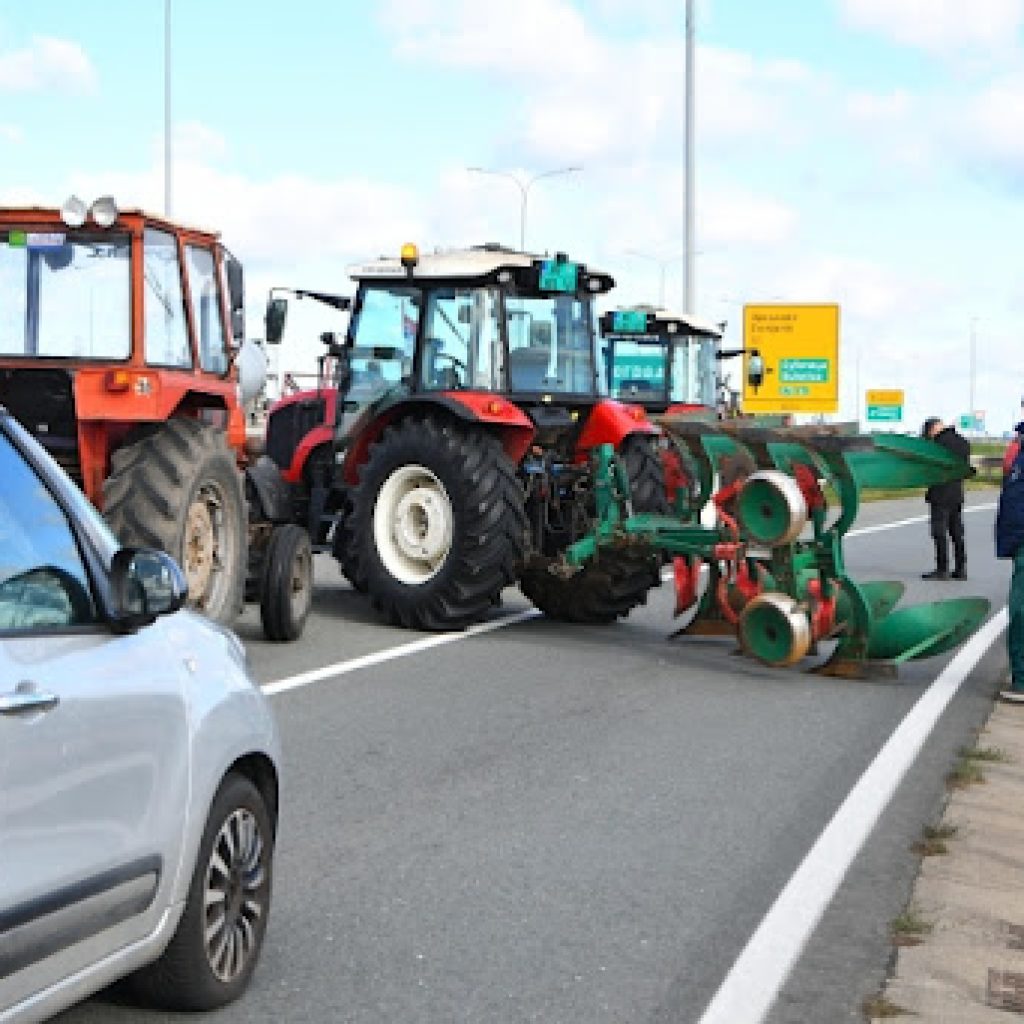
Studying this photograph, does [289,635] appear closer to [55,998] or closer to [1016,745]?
[1016,745]

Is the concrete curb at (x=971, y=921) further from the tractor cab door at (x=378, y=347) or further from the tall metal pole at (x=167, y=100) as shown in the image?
the tall metal pole at (x=167, y=100)

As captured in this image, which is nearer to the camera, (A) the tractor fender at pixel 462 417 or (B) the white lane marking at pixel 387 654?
(B) the white lane marking at pixel 387 654

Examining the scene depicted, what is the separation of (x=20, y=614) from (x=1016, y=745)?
697 centimetres

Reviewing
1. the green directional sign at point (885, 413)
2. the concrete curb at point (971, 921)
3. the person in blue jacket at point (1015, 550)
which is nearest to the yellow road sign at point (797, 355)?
the green directional sign at point (885, 413)

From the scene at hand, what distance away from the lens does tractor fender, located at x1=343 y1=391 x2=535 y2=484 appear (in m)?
13.3

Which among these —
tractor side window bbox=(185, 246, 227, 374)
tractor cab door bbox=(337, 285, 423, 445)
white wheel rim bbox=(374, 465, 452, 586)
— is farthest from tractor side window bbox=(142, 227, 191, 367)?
tractor cab door bbox=(337, 285, 423, 445)

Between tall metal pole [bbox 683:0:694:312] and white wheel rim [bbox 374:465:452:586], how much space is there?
22.0 metres

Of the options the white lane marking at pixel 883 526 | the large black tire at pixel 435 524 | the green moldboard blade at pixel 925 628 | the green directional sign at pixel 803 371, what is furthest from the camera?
the green directional sign at pixel 803 371

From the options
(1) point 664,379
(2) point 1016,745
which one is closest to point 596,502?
(2) point 1016,745

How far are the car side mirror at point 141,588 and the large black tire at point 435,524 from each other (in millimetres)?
8695

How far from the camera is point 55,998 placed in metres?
3.97

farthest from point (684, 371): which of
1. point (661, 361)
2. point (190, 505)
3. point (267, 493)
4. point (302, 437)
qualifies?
point (190, 505)

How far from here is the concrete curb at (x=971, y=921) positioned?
5.32 meters

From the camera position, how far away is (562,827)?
7398 mm
